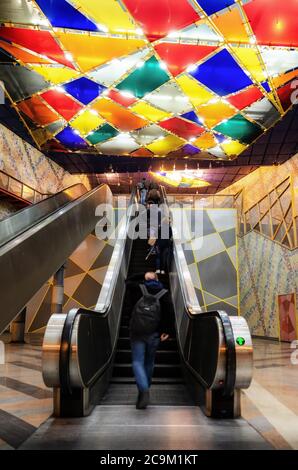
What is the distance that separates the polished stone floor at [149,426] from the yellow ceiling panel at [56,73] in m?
10.9

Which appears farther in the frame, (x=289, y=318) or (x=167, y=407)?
(x=289, y=318)

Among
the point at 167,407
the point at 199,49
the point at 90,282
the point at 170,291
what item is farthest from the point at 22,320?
the point at 199,49

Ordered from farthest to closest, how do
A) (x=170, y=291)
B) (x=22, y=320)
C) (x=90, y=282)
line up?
1. (x=90, y=282)
2. (x=22, y=320)
3. (x=170, y=291)

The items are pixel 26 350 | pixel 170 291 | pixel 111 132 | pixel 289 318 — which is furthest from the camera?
pixel 111 132

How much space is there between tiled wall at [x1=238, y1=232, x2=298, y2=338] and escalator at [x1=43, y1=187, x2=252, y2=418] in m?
7.31

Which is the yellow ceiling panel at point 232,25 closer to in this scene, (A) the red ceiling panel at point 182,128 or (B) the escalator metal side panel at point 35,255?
(A) the red ceiling panel at point 182,128

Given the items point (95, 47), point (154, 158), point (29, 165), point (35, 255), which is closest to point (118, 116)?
Result: point (29, 165)

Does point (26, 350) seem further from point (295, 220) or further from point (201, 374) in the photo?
point (295, 220)

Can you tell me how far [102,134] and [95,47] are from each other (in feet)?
19.0

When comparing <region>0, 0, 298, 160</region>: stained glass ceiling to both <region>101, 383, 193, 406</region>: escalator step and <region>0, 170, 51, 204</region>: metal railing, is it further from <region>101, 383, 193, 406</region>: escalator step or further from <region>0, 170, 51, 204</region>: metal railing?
<region>101, 383, 193, 406</region>: escalator step

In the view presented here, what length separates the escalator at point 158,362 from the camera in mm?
3436
